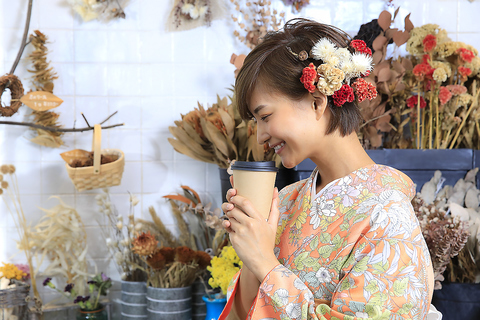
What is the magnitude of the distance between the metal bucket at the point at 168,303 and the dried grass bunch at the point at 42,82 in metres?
0.84

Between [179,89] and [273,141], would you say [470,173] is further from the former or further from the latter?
[179,89]

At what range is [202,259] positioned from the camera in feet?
5.80

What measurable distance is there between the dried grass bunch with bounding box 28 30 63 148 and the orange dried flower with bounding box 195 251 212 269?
2.78 feet

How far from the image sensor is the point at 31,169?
2.04m

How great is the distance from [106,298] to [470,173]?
1701mm

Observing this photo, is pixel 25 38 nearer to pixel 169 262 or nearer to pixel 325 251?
pixel 169 262

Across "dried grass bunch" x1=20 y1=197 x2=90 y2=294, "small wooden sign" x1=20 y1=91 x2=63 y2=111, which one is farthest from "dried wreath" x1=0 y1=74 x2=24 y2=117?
"dried grass bunch" x1=20 y1=197 x2=90 y2=294

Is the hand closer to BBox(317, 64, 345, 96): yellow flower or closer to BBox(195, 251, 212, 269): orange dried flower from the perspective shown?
BBox(317, 64, 345, 96): yellow flower

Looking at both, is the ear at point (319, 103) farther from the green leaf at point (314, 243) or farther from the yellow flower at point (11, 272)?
the yellow flower at point (11, 272)

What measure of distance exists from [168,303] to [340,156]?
1.09m

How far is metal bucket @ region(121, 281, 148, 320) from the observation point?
1.84 m

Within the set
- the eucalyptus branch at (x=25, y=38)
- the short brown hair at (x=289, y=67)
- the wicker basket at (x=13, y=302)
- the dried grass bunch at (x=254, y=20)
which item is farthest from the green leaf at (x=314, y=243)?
the eucalyptus branch at (x=25, y=38)

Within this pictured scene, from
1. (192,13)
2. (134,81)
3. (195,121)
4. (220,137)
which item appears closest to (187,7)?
(192,13)

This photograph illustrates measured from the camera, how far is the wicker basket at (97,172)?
1.77 m
